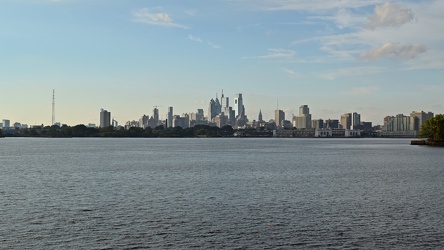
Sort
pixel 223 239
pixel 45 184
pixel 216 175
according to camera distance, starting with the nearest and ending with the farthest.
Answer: pixel 223 239
pixel 45 184
pixel 216 175

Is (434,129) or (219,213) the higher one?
(434,129)

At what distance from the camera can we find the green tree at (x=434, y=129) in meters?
176

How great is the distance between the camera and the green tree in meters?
176

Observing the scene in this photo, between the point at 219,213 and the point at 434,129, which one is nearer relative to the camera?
the point at 219,213

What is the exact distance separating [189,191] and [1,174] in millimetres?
31583

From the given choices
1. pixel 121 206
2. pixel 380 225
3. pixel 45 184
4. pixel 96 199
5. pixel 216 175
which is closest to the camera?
pixel 380 225

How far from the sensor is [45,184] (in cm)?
5672

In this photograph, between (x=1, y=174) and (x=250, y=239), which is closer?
(x=250, y=239)

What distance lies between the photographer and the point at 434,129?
180 metres

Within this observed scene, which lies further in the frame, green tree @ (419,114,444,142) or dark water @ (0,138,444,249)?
green tree @ (419,114,444,142)

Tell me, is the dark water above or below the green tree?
below

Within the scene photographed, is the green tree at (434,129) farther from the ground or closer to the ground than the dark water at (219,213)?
farther from the ground

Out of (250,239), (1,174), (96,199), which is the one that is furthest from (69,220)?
(1,174)

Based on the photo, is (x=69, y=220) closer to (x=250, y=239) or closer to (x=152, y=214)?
(x=152, y=214)
